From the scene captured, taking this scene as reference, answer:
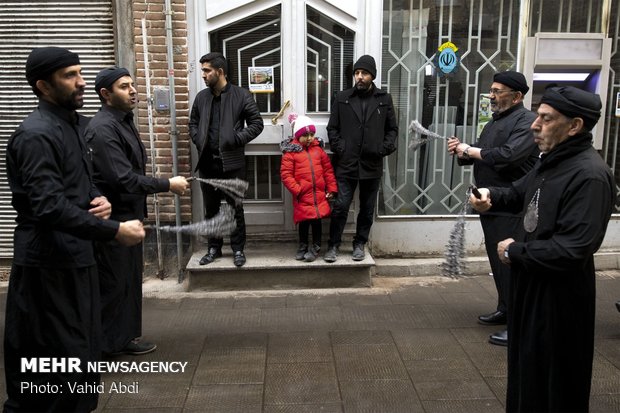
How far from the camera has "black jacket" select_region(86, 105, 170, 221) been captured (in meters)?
3.96

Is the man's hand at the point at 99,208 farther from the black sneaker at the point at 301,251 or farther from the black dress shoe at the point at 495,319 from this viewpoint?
the black dress shoe at the point at 495,319

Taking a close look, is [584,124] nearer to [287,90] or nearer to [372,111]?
[372,111]

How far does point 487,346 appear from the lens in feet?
14.8

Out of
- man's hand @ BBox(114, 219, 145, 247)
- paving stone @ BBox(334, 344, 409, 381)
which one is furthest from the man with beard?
man's hand @ BBox(114, 219, 145, 247)

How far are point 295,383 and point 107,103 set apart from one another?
2.45 metres

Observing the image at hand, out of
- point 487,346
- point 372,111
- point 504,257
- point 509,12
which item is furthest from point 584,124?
point 509,12

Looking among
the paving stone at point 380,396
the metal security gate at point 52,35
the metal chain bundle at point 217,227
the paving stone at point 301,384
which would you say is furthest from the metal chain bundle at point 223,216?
the paving stone at point 380,396

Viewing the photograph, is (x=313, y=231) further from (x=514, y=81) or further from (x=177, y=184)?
(x=514, y=81)

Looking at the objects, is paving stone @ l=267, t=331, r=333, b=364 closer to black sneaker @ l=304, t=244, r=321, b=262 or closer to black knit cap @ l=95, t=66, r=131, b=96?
black sneaker @ l=304, t=244, r=321, b=262

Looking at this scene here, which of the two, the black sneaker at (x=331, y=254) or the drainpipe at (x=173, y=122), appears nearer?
the drainpipe at (x=173, y=122)

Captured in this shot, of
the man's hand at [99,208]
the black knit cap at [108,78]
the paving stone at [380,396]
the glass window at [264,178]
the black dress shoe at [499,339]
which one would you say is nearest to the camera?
the man's hand at [99,208]

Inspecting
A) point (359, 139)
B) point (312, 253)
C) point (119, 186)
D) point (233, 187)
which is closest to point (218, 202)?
point (233, 187)

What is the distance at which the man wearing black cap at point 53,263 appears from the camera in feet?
9.75

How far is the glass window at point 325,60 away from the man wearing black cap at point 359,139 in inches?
14.0
